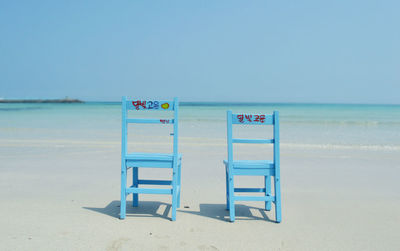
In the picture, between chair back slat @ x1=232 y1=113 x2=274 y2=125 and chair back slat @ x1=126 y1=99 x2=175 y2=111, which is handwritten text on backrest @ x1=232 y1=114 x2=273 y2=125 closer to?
chair back slat @ x1=232 y1=113 x2=274 y2=125

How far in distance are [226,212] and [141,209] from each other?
1113mm

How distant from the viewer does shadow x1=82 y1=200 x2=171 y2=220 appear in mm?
4098

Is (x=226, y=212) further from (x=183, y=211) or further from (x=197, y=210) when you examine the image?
(x=183, y=211)

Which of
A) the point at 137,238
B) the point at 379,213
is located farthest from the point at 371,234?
the point at 137,238

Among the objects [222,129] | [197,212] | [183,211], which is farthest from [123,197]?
[222,129]

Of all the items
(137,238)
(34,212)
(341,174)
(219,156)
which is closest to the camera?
(137,238)

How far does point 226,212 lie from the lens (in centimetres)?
427

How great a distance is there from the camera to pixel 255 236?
344 cm

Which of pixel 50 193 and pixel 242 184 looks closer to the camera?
pixel 50 193

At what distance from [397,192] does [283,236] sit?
2.89 m

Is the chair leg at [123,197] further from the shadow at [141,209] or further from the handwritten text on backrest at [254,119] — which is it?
the handwritten text on backrest at [254,119]

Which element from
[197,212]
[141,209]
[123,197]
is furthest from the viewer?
[141,209]

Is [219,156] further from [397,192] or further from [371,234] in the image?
[371,234]

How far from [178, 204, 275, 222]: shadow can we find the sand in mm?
13
